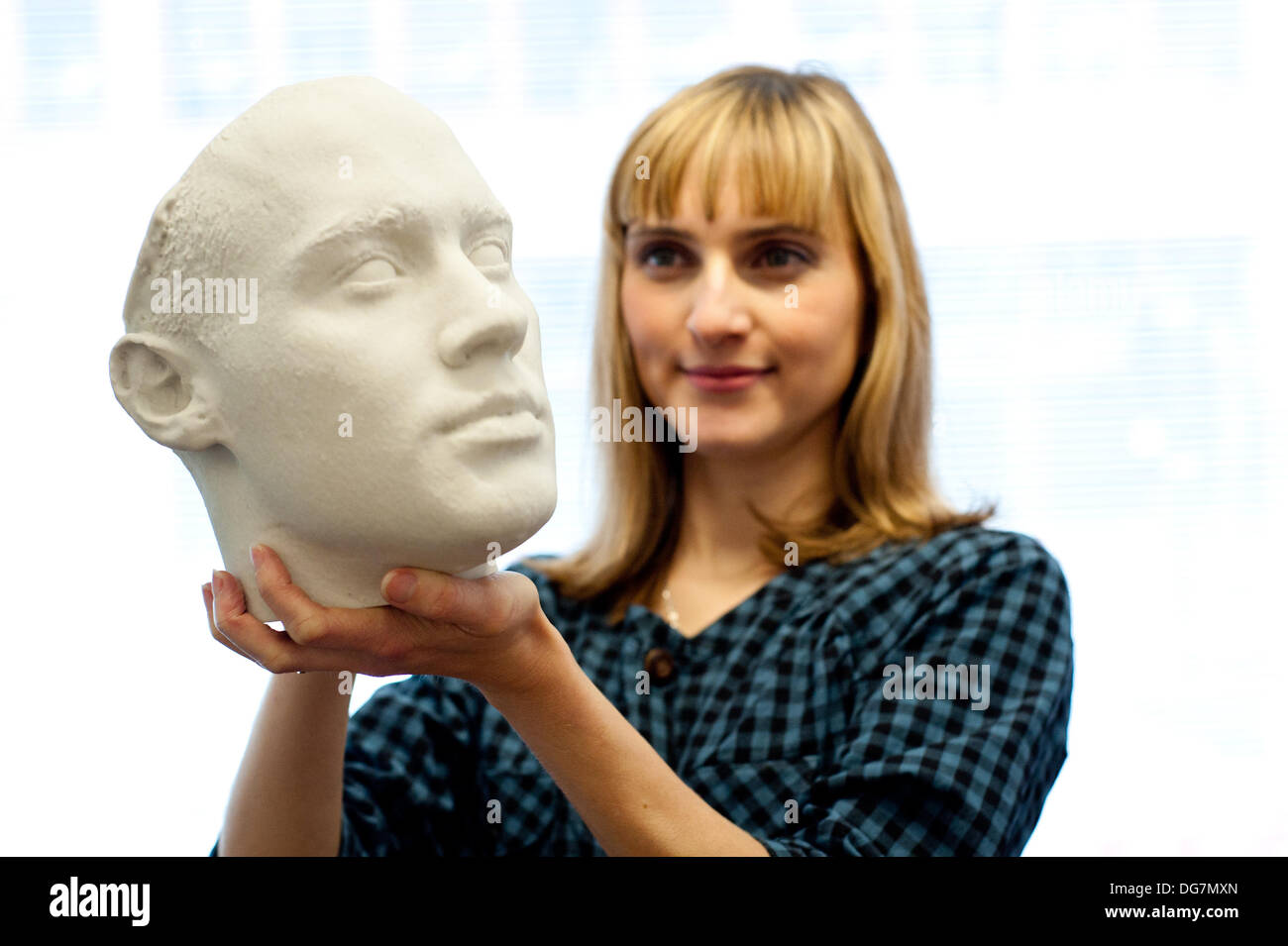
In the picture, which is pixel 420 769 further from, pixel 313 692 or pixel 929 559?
pixel 929 559

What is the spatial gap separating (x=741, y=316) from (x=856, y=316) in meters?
0.22

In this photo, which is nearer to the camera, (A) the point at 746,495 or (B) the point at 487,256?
(B) the point at 487,256

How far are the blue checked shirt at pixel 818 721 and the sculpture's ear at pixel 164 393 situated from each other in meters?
0.58

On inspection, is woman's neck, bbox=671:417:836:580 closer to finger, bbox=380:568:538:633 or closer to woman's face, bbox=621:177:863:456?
woman's face, bbox=621:177:863:456

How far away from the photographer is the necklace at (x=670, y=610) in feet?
6.11

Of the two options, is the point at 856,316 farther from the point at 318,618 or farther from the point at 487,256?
the point at 318,618

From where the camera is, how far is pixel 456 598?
1.24 meters

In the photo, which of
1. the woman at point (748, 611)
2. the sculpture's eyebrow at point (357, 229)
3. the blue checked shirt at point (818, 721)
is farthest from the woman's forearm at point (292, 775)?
the sculpture's eyebrow at point (357, 229)

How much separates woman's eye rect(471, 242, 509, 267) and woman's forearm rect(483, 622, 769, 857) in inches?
15.7

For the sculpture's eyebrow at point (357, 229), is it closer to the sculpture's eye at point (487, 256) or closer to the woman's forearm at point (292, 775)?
the sculpture's eye at point (487, 256)

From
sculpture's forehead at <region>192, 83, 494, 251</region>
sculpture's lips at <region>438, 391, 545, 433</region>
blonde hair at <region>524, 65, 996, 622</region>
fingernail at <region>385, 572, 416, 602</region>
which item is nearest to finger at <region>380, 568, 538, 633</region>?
fingernail at <region>385, 572, 416, 602</region>

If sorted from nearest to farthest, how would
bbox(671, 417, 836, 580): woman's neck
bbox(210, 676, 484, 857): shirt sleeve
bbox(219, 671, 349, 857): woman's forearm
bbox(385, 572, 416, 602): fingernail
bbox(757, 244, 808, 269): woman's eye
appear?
bbox(385, 572, 416, 602): fingernail
bbox(219, 671, 349, 857): woman's forearm
bbox(210, 676, 484, 857): shirt sleeve
bbox(757, 244, 808, 269): woman's eye
bbox(671, 417, 836, 580): woman's neck

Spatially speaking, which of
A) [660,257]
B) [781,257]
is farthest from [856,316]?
[660,257]

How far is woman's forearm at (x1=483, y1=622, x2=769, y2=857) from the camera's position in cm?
134
